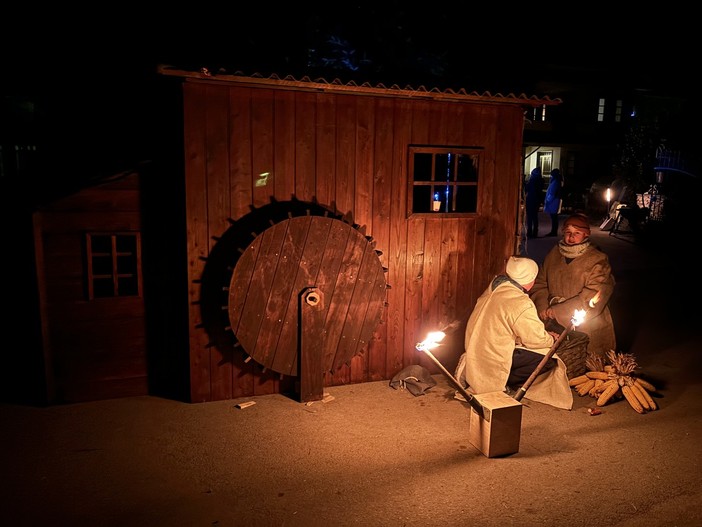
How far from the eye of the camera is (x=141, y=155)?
259 inches

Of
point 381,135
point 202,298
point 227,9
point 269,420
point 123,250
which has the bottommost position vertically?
point 269,420

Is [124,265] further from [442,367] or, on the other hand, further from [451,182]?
[451,182]

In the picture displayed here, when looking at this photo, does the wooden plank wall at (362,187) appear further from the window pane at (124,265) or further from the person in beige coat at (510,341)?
the person in beige coat at (510,341)

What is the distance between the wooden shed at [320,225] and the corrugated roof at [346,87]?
0.02 meters

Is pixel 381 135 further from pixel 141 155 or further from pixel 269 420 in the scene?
pixel 269 420

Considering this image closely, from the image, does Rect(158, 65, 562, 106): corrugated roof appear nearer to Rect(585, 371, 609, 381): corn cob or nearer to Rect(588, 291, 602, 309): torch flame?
Rect(588, 291, 602, 309): torch flame

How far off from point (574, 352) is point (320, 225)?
11.8 ft

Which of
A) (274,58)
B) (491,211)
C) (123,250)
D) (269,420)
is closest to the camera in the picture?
(269,420)

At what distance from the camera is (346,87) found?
6332 millimetres

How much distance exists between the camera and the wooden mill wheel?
19.9 feet

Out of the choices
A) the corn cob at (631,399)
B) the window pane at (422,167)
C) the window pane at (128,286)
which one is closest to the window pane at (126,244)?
the window pane at (128,286)

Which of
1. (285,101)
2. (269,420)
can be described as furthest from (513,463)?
(285,101)

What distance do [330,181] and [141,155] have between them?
224 centimetres

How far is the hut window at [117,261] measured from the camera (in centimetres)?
624
